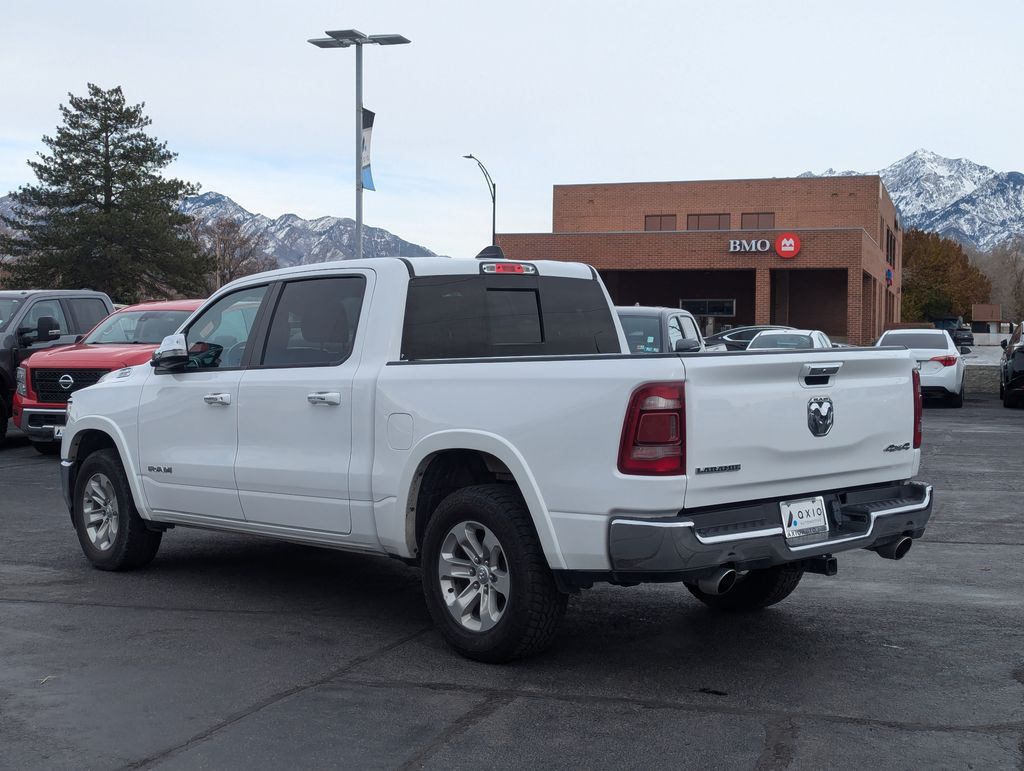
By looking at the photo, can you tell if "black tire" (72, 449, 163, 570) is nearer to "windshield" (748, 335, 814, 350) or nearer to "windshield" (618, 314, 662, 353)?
"windshield" (618, 314, 662, 353)

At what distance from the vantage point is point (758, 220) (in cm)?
6575

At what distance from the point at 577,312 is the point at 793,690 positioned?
267 centimetres

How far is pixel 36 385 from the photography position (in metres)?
15.2

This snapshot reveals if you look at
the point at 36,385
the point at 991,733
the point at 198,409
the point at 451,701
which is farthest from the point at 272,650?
the point at 36,385

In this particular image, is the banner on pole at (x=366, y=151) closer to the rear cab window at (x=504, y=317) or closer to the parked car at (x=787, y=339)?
the parked car at (x=787, y=339)

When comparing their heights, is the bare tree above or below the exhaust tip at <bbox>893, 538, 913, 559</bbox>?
above

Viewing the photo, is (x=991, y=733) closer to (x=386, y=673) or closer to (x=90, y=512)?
(x=386, y=673)

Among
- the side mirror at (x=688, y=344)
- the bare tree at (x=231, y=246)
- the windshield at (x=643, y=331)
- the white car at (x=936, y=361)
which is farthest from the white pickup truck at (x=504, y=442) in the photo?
the bare tree at (x=231, y=246)

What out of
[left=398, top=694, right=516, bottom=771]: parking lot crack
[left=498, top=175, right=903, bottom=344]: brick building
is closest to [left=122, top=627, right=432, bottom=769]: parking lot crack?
[left=398, top=694, right=516, bottom=771]: parking lot crack

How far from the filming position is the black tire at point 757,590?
6.75 metres

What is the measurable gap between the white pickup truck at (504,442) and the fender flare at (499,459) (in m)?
0.01

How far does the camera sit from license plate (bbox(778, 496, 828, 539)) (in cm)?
552

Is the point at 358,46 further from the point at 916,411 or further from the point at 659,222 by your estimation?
the point at 659,222

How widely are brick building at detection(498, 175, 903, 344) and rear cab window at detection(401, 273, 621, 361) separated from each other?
45.5m
